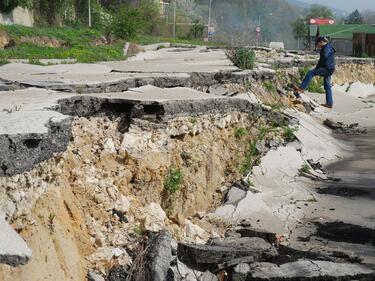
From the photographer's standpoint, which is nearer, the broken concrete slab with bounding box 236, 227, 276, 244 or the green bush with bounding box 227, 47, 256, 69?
the broken concrete slab with bounding box 236, 227, 276, 244

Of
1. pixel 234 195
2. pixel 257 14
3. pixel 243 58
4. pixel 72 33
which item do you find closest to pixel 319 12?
pixel 257 14

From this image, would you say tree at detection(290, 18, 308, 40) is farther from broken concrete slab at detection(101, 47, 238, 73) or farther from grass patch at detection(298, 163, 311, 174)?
grass patch at detection(298, 163, 311, 174)

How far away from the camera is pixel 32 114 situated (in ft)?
16.8

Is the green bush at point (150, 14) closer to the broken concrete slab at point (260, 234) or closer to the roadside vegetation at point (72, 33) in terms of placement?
the roadside vegetation at point (72, 33)

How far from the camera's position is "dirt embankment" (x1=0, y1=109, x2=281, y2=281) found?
4113 millimetres

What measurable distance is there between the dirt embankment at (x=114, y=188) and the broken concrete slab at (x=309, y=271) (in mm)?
839

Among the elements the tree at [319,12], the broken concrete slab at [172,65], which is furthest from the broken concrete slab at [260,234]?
the tree at [319,12]

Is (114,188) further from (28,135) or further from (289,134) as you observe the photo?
(289,134)

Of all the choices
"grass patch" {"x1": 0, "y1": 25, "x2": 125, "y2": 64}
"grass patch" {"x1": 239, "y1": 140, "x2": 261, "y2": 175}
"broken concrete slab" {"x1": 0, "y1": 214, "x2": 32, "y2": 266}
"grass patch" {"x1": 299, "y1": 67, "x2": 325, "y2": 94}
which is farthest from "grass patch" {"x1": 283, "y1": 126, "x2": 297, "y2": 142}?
"grass patch" {"x1": 299, "y1": 67, "x2": 325, "y2": 94}

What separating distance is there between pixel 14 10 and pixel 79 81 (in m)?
21.8

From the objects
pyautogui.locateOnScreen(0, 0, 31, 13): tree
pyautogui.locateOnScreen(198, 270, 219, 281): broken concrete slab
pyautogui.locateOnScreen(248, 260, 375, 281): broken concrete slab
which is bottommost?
pyautogui.locateOnScreen(198, 270, 219, 281): broken concrete slab

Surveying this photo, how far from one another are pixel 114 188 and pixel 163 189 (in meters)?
0.81

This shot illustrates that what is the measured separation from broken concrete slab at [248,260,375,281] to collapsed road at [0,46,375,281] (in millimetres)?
12

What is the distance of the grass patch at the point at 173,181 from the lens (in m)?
6.32
